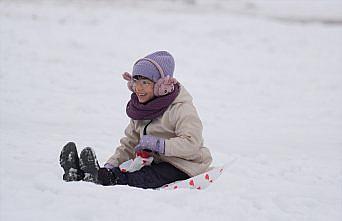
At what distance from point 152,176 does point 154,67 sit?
784mm

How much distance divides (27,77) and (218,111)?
3.16 meters

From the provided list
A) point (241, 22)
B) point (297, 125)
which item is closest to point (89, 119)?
point (297, 125)

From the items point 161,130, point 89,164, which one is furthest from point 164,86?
point 89,164

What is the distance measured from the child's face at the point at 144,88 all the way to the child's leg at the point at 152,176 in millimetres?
504

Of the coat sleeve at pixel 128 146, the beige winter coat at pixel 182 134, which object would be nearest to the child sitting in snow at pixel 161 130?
the beige winter coat at pixel 182 134

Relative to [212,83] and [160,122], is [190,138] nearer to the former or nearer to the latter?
[160,122]

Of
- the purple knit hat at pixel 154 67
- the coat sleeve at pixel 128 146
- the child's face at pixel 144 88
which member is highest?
the purple knit hat at pixel 154 67

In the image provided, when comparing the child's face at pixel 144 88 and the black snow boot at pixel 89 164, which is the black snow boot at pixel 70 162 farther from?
the child's face at pixel 144 88

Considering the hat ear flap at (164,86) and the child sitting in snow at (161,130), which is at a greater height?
the hat ear flap at (164,86)

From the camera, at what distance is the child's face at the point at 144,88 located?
363cm

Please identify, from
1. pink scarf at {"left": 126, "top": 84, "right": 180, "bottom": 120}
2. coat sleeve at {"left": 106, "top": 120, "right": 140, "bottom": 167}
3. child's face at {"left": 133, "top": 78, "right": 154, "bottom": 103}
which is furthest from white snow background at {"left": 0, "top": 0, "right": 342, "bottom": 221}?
child's face at {"left": 133, "top": 78, "right": 154, "bottom": 103}

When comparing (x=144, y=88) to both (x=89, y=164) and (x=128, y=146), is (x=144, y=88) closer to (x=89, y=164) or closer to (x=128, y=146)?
(x=128, y=146)

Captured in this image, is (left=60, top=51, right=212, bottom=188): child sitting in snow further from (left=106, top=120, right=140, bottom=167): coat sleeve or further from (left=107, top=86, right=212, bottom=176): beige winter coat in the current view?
(left=106, top=120, right=140, bottom=167): coat sleeve

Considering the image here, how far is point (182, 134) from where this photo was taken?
348 cm
